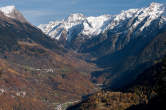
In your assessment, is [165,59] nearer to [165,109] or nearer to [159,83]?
[159,83]

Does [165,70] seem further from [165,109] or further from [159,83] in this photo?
[165,109]

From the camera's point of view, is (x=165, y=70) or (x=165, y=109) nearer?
(x=165, y=70)

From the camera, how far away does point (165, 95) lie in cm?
14025

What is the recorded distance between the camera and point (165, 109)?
Result: 480ft

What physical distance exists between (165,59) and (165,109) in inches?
768

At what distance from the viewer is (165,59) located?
454 ft

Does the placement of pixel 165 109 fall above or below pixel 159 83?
below

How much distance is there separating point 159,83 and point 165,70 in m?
5.57

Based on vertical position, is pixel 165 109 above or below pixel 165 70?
below

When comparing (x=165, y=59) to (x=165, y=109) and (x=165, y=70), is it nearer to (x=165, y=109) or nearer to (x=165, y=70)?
(x=165, y=70)

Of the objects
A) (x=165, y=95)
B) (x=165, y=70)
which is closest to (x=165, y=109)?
(x=165, y=95)

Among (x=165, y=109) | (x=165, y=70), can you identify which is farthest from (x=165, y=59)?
(x=165, y=109)

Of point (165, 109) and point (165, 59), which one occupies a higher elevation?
point (165, 59)

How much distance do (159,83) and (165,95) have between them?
182 inches
